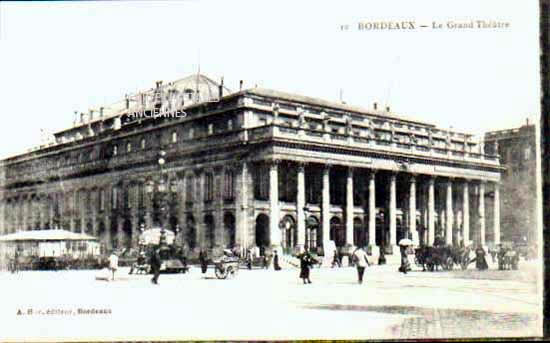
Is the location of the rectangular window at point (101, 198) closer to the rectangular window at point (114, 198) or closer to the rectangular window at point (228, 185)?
the rectangular window at point (114, 198)

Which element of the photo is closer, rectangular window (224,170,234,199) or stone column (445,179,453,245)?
stone column (445,179,453,245)

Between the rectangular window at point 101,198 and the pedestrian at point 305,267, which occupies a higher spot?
the rectangular window at point 101,198

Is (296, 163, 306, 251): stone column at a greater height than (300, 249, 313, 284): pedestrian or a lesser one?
greater

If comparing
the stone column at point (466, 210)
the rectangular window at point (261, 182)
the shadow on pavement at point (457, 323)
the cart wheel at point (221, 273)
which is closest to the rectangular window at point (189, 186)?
the rectangular window at point (261, 182)

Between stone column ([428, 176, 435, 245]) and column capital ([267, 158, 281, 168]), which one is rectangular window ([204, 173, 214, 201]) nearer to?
column capital ([267, 158, 281, 168])

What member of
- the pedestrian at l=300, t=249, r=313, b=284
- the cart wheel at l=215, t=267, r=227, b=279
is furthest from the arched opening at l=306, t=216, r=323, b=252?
the pedestrian at l=300, t=249, r=313, b=284

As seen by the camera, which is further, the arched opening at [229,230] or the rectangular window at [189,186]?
the arched opening at [229,230]

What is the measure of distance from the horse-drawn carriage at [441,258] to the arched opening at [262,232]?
6774 millimetres

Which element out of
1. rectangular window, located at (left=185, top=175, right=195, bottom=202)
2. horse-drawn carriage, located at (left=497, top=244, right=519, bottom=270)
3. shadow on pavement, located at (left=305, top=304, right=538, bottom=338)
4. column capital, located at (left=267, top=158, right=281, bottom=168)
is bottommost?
shadow on pavement, located at (left=305, top=304, right=538, bottom=338)

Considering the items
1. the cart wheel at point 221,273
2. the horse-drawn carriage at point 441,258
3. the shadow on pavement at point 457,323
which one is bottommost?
the shadow on pavement at point 457,323

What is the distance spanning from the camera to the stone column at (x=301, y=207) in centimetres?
3245

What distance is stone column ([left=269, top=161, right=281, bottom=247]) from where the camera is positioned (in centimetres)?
3092

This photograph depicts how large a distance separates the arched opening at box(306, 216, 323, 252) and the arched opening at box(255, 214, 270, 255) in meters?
2.86

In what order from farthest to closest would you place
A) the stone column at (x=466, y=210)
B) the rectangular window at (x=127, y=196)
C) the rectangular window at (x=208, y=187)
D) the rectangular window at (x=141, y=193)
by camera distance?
the stone column at (x=466, y=210) < the rectangular window at (x=208, y=187) < the rectangular window at (x=127, y=196) < the rectangular window at (x=141, y=193)
